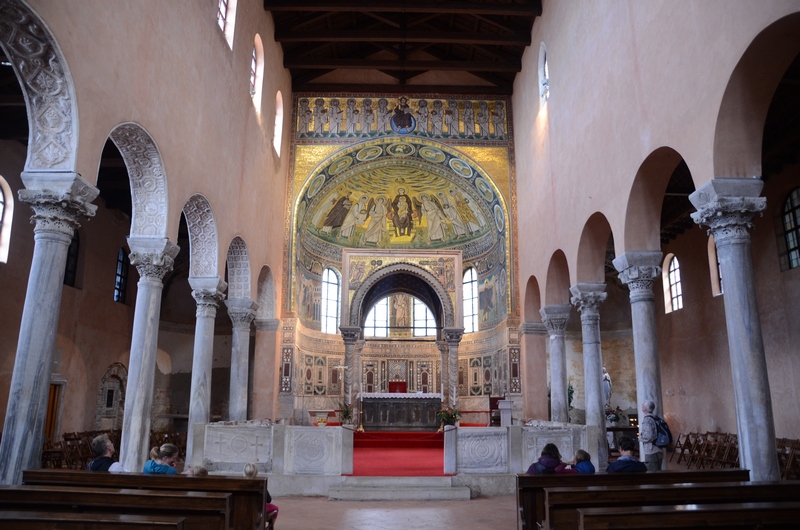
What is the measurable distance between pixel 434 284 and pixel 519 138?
23.7ft

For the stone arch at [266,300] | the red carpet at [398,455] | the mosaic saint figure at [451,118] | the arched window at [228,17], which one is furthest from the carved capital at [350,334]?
the arched window at [228,17]

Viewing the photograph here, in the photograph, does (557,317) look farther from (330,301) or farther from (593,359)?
(330,301)

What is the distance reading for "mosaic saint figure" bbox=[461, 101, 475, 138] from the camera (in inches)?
950

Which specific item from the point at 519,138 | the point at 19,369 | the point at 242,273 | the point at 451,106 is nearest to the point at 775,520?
the point at 19,369

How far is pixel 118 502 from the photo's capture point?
517 centimetres

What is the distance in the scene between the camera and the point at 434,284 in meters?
26.3

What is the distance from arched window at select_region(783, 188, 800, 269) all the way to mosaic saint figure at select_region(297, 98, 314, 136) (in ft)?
54.3

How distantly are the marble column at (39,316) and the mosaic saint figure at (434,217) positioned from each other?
19.9 metres

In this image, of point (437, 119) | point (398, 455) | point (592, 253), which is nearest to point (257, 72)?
point (437, 119)

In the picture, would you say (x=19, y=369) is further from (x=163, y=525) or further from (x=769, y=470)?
(x=769, y=470)

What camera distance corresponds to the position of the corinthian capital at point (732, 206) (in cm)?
860

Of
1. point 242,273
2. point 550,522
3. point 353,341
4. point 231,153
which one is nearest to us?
point 550,522

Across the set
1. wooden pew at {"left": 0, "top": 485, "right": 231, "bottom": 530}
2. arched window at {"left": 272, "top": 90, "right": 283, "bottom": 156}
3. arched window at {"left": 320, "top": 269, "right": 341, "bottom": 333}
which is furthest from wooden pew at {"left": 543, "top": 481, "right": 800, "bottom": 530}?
arched window at {"left": 320, "top": 269, "right": 341, "bottom": 333}

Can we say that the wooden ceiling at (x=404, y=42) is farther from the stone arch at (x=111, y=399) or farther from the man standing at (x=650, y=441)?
the man standing at (x=650, y=441)
